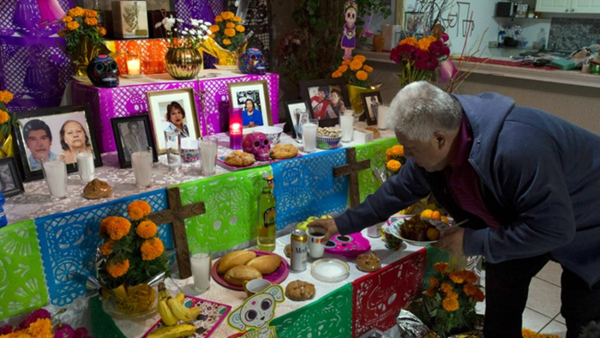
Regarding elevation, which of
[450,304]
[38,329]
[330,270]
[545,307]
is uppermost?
[38,329]

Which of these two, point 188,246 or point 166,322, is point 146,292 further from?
point 188,246

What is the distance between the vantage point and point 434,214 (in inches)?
80.9

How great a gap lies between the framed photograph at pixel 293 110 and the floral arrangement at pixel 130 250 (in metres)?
0.97

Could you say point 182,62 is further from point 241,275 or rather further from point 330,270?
point 330,270

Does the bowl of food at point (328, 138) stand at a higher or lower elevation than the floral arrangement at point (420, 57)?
lower

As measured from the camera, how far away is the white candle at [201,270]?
5.26ft

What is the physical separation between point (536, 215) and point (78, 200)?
4.64 ft

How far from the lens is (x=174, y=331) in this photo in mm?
1392

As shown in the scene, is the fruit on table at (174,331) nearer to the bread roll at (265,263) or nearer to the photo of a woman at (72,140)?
the bread roll at (265,263)

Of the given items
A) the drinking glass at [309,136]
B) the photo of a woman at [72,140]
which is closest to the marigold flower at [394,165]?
the drinking glass at [309,136]

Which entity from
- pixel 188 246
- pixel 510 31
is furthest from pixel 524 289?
pixel 510 31

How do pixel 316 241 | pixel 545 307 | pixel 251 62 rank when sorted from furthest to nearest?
pixel 545 307, pixel 251 62, pixel 316 241

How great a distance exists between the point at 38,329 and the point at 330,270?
97cm

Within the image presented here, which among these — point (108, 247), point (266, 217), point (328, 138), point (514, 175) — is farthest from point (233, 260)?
point (514, 175)
